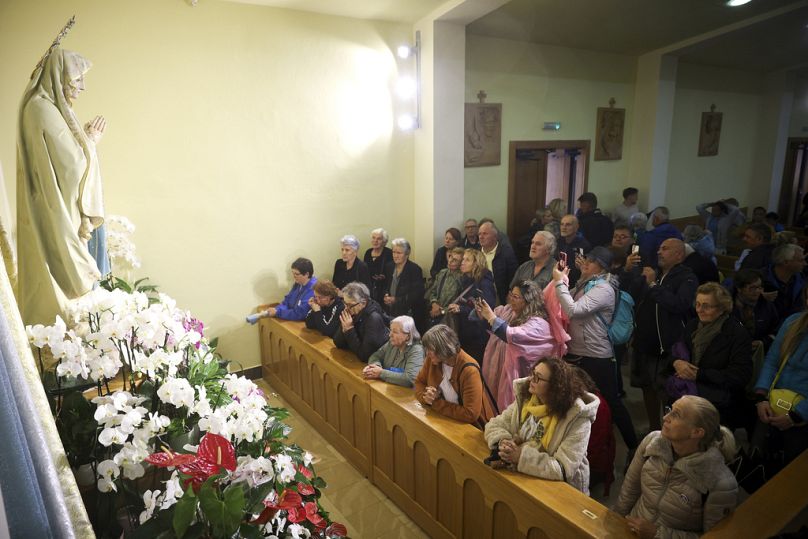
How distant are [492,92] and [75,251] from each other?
5398 millimetres

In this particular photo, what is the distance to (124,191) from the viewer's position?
4.14 meters

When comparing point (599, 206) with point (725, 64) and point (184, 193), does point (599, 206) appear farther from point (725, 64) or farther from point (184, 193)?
point (184, 193)

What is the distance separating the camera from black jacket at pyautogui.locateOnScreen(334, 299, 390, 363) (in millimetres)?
3645

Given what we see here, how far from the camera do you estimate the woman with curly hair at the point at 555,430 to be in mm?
2291

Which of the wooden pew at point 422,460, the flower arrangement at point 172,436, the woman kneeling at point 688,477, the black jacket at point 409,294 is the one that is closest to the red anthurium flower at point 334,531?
the flower arrangement at point 172,436

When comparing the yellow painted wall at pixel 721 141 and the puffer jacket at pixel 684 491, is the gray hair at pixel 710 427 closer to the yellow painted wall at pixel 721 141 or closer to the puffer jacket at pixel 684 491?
the puffer jacket at pixel 684 491

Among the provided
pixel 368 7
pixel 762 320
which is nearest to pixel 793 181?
pixel 762 320

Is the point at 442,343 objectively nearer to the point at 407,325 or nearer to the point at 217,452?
the point at 407,325

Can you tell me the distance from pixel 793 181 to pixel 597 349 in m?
11.2

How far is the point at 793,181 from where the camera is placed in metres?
11.2

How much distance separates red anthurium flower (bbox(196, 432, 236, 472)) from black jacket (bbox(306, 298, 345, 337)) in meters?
2.86

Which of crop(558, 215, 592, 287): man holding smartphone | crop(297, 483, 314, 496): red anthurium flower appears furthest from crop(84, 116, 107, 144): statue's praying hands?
crop(558, 215, 592, 287): man holding smartphone

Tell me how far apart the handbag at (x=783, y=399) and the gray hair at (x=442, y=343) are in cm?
179

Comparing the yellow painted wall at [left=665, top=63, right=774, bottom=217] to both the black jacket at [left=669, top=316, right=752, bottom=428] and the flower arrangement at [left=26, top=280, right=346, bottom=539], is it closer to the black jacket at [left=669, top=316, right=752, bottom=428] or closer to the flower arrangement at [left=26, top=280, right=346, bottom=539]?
the black jacket at [left=669, top=316, right=752, bottom=428]
